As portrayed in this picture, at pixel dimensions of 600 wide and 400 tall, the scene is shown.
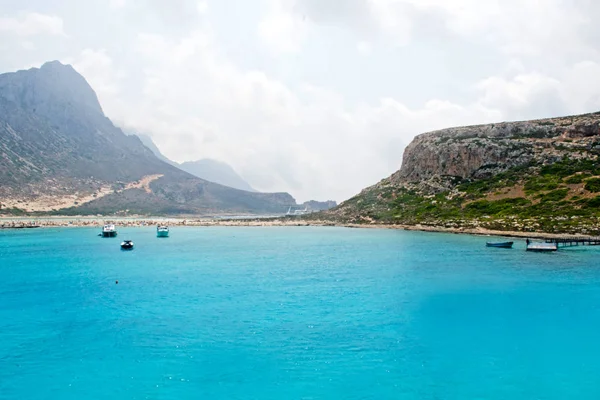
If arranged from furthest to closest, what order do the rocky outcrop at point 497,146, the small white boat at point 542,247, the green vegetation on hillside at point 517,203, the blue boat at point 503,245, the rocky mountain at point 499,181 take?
the rocky outcrop at point 497,146, the rocky mountain at point 499,181, the green vegetation on hillside at point 517,203, the blue boat at point 503,245, the small white boat at point 542,247

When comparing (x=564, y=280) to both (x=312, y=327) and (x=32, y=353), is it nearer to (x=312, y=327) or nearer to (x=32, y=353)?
(x=312, y=327)

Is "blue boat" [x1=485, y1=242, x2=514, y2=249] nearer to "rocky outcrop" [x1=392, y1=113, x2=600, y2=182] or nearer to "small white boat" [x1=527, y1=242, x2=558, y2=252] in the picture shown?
"small white boat" [x1=527, y1=242, x2=558, y2=252]

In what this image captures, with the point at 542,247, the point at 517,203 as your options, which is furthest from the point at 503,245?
the point at 517,203

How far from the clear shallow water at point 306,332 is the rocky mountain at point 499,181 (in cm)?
3933

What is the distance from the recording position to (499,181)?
117188 millimetres

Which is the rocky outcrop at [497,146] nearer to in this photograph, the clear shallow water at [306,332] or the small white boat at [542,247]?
the small white boat at [542,247]

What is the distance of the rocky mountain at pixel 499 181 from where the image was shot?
304 ft

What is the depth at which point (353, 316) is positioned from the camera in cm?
3247

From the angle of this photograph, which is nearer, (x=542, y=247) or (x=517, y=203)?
(x=542, y=247)

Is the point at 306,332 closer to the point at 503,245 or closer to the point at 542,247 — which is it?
the point at 542,247

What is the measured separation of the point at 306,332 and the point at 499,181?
104 metres

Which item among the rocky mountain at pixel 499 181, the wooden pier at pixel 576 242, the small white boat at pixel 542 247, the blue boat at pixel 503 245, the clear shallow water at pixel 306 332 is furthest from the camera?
the rocky mountain at pixel 499 181

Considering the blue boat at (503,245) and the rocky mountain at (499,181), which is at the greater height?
the rocky mountain at (499,181)

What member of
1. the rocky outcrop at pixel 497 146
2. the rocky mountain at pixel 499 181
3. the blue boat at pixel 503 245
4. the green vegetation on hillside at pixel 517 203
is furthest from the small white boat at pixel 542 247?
the rocky outcrop at pixel 497 146
